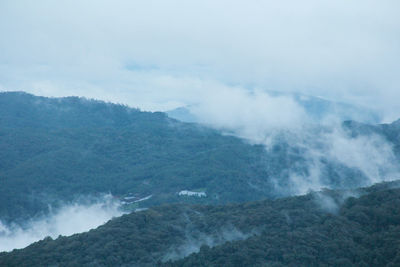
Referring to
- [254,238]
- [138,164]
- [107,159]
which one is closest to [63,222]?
[107,159]

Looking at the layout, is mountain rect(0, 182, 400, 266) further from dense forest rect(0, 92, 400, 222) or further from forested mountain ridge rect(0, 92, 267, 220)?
forested mountain ridge rect(0, 92, 267, 220)

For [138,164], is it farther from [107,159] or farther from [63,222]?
[63,222]

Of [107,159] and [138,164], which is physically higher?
[107,159]

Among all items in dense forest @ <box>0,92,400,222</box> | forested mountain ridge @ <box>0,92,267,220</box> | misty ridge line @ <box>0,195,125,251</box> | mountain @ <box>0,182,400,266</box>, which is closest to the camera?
mountain @ <box>0,182,400,266</box>

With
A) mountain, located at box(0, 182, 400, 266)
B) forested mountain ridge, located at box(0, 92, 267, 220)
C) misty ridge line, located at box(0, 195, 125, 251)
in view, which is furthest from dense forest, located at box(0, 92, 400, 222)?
mountain, located at box(0, 182, 400, 266)

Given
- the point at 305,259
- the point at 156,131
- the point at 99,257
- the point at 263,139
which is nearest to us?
the point at 305,259

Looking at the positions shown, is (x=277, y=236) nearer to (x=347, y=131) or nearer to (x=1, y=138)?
(x=347, y=131)

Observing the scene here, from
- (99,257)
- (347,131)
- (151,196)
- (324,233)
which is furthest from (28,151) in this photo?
(324,233)
